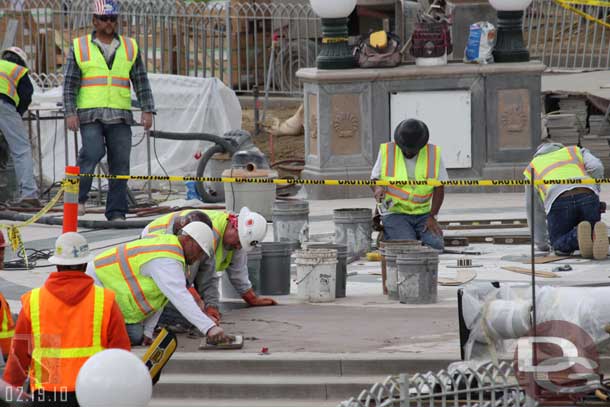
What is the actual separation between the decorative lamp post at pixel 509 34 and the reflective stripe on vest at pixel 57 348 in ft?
37.6

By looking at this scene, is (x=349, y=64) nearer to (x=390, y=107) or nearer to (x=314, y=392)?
(x=390, y=107)

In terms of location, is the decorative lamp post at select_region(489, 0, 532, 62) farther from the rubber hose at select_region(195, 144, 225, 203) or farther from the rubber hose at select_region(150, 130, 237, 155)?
the rubber hose at select_region(195, 144, 225, 203)

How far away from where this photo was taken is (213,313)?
10.9 metres

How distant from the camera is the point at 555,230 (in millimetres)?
13891

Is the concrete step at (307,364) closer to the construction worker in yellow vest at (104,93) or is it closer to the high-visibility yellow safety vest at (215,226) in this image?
the high-visibility yellow safety vest at (215,226)

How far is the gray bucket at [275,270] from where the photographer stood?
12242 mm

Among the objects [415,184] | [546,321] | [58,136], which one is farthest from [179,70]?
[546,321]

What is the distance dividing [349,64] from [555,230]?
5145mm

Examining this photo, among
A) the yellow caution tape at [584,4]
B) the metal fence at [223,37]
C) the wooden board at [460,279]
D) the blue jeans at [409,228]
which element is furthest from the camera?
the metal fence at [223,37]

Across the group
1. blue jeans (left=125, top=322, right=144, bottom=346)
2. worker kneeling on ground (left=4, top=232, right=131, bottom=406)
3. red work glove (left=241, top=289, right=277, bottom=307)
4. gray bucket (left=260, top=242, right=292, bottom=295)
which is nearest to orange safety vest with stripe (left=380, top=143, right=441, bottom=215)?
gray bucket (left=260, top=242, right=292, bottom=295)

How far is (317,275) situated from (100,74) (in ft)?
14.9

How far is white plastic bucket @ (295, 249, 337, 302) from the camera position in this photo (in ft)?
39.1

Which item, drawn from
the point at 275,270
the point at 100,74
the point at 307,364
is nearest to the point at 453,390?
the point at 307,364

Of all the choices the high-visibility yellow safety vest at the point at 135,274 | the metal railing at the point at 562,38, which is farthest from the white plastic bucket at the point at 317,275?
the metal railing at the point at 562,38
